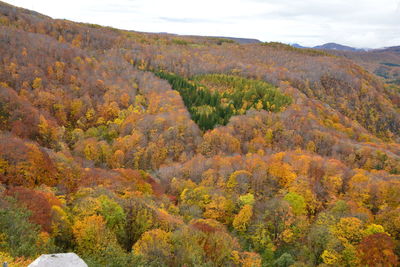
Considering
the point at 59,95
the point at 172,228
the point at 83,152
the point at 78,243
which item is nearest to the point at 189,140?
the point at 83,152

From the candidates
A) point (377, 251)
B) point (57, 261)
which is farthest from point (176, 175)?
point (57, 261)

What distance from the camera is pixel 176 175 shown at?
87125 millimetres

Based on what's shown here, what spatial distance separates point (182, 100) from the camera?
530ft

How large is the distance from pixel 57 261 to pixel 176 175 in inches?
2792

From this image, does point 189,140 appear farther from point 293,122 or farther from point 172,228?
point 172,228

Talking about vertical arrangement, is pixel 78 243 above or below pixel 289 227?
above

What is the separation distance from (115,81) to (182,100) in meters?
45.0

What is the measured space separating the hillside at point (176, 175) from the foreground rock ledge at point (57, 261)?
6997mm

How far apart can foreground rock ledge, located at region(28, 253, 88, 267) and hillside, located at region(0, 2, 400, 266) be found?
7.00 metres

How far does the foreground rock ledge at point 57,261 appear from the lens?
1593 centimetres

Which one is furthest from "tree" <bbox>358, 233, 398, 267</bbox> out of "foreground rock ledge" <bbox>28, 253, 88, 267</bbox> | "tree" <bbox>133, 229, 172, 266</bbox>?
"foreground rock ledge" <bbox>28, 253, 88, 267</bbox>

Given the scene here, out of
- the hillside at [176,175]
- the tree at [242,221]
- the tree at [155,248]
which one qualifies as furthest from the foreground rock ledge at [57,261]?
the tree at [242,221]

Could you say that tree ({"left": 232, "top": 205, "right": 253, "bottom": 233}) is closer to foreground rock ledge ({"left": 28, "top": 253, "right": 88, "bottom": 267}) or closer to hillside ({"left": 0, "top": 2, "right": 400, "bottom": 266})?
hillside ({"left": 0, "top": 2, "right": 400, "bottom": 266})

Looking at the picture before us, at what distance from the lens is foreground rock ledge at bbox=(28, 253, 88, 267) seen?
52.3ft
